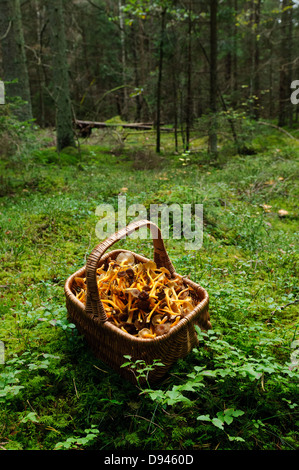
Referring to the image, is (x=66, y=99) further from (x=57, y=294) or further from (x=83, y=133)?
(x=57, y=294)

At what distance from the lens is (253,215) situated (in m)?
5.70

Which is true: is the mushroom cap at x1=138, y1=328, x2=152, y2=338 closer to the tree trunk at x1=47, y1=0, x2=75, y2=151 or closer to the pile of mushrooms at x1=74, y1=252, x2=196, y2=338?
the pile of mushrooms at x1=74, y1=252, x2=196, y2=338

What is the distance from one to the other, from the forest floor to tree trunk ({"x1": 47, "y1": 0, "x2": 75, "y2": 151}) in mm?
3097

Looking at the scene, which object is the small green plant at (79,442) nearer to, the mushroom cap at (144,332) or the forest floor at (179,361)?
the forest floor at (179,361)

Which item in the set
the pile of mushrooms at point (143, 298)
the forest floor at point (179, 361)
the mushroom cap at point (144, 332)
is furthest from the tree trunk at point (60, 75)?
the mushroom cap at point (144, 332)

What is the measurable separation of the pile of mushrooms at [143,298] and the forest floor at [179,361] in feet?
1.00

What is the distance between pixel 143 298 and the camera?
2152 millimetres

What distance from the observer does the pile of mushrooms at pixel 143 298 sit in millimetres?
2104

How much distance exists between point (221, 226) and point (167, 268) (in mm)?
2635

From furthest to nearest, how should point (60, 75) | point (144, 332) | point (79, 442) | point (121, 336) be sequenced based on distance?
point (60, 75) → point (144, 332) → point (121, 336) → point (79, 442)

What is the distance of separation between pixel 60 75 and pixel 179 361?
998cm

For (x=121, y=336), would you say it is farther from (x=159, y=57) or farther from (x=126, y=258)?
(x=159, y=57)

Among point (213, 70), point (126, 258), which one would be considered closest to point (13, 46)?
point (213, 70)

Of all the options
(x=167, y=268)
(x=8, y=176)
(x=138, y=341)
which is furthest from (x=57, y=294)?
(x=8, y=176)
